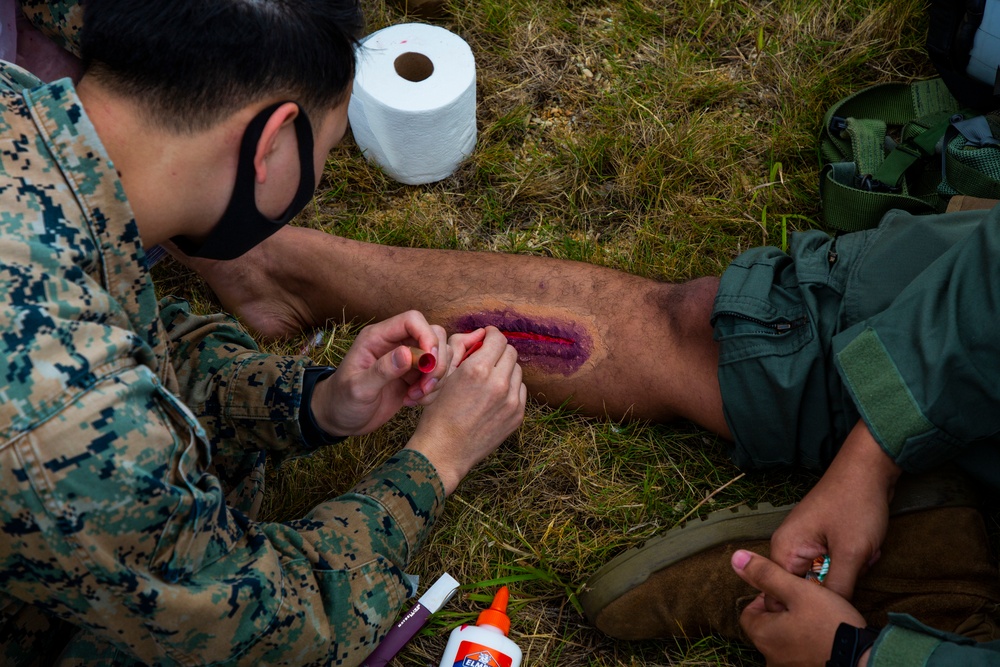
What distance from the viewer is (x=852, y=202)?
7.93ft

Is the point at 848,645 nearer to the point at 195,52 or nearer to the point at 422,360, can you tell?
A: the point at 422,360

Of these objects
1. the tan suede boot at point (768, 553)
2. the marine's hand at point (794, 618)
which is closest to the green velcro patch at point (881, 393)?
the tan suede boot at point (768, 553)

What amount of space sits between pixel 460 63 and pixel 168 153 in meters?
1.41

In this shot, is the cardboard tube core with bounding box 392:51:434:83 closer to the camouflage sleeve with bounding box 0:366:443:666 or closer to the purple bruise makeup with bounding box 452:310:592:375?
the purple bruise makeup with bounding box 452:310:592:375

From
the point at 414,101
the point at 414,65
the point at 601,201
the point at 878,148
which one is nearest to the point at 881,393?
the point at 878,148

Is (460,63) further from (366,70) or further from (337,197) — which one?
(337,197)

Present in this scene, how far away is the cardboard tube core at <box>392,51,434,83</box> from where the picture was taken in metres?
2.62

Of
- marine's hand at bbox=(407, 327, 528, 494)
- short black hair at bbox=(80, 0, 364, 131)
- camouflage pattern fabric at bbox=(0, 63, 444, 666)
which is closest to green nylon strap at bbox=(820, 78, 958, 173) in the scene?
marine's hand at bbox=(407, 327, 528, 494)

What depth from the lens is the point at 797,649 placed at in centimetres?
158

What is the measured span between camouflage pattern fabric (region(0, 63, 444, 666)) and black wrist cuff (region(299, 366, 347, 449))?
30cm

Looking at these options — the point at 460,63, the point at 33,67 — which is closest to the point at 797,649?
the point at 460,63

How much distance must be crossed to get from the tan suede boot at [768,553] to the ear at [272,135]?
1.21 metres

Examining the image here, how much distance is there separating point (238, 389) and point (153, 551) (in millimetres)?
653

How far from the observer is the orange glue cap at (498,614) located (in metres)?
1.87
